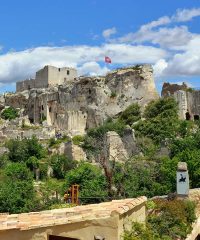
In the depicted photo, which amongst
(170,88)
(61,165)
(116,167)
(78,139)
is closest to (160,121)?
(78,139)

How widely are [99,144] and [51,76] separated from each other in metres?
25.3

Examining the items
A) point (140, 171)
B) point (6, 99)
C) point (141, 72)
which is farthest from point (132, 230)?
point (6, 99)

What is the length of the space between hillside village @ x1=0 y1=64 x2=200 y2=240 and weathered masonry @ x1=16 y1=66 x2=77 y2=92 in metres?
0.14

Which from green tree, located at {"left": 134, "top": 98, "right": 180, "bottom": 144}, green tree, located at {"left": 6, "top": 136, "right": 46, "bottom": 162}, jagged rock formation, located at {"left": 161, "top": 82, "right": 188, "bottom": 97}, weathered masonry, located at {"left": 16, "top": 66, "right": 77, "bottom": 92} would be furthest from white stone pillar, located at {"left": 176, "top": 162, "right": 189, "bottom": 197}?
weathered masonry, located at {"left": 16, "top": 66, "right": 77, "bottom": 92}

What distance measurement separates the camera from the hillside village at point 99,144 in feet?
37.0

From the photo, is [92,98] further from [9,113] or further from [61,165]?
[61,165]

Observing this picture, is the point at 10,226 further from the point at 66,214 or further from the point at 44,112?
the point at 44,112

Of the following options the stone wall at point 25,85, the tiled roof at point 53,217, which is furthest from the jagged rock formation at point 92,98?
the tiled roof at point 53,217

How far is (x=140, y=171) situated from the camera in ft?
90.0

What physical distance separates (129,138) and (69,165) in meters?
6.38

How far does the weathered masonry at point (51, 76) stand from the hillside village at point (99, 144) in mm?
141

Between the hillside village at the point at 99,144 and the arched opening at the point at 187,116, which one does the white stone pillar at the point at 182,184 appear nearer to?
the hillside village at the point at 99,144

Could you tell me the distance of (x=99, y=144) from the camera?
40.0 meters

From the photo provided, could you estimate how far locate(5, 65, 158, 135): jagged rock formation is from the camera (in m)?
51.1
